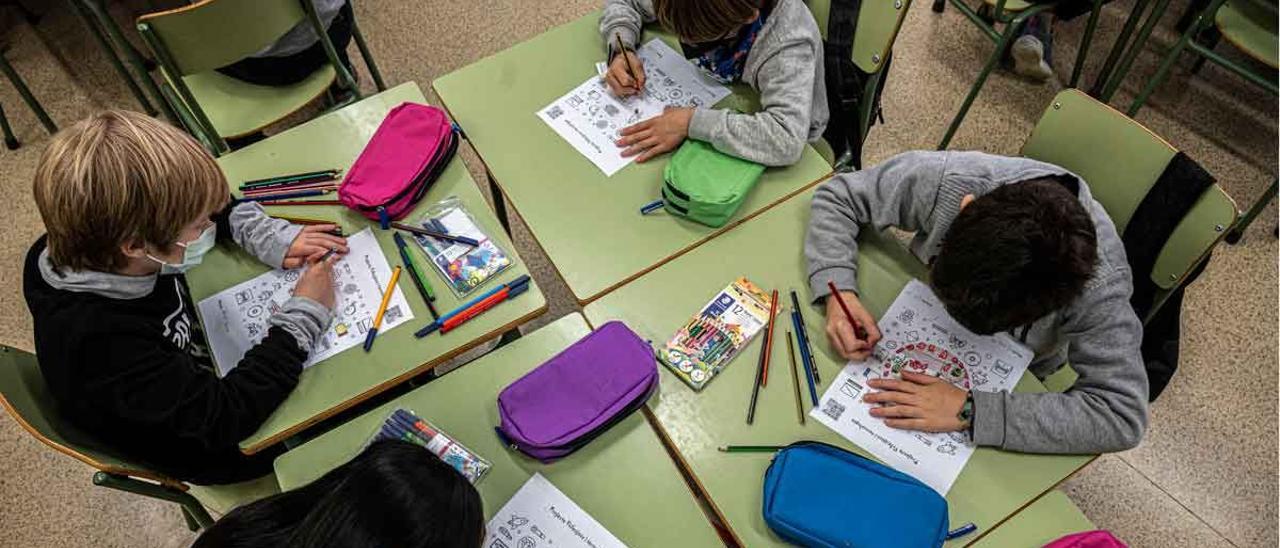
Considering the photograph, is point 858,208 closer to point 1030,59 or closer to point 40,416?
point 40,416

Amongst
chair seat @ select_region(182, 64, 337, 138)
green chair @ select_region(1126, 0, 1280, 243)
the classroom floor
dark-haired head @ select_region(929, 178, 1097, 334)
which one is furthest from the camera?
green chair @ select_region(1126, 0, 1280, 243)

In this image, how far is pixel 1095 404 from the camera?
1163mm

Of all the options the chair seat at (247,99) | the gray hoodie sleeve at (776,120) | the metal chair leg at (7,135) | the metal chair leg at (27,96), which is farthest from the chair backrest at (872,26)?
the metal chair leg at (7,135)

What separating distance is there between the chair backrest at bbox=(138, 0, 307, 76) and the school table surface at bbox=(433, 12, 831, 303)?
0.39 m

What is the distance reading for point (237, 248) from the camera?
Result: 1.42 m

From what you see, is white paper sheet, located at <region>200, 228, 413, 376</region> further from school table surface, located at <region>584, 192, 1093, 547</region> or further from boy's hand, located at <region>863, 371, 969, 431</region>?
boy's hand, located at <region>863, 371, 969, 431</region>

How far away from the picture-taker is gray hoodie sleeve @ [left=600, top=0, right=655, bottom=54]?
1703 millimetres

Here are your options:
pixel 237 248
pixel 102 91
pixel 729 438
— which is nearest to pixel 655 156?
pixel 729 438

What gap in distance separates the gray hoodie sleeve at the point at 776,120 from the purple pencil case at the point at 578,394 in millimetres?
483

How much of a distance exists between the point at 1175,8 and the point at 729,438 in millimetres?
3048

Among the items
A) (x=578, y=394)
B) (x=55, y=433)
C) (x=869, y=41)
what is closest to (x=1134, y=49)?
(x=869, y=41)

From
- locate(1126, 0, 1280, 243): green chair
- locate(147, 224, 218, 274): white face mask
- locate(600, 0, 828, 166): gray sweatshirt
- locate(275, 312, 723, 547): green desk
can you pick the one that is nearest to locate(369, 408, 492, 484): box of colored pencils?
locate(275, 312, 723, 547): green desk

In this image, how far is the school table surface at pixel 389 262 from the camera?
1.24 m

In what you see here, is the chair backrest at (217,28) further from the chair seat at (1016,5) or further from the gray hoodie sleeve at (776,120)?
the chair seat at (1016,5)
